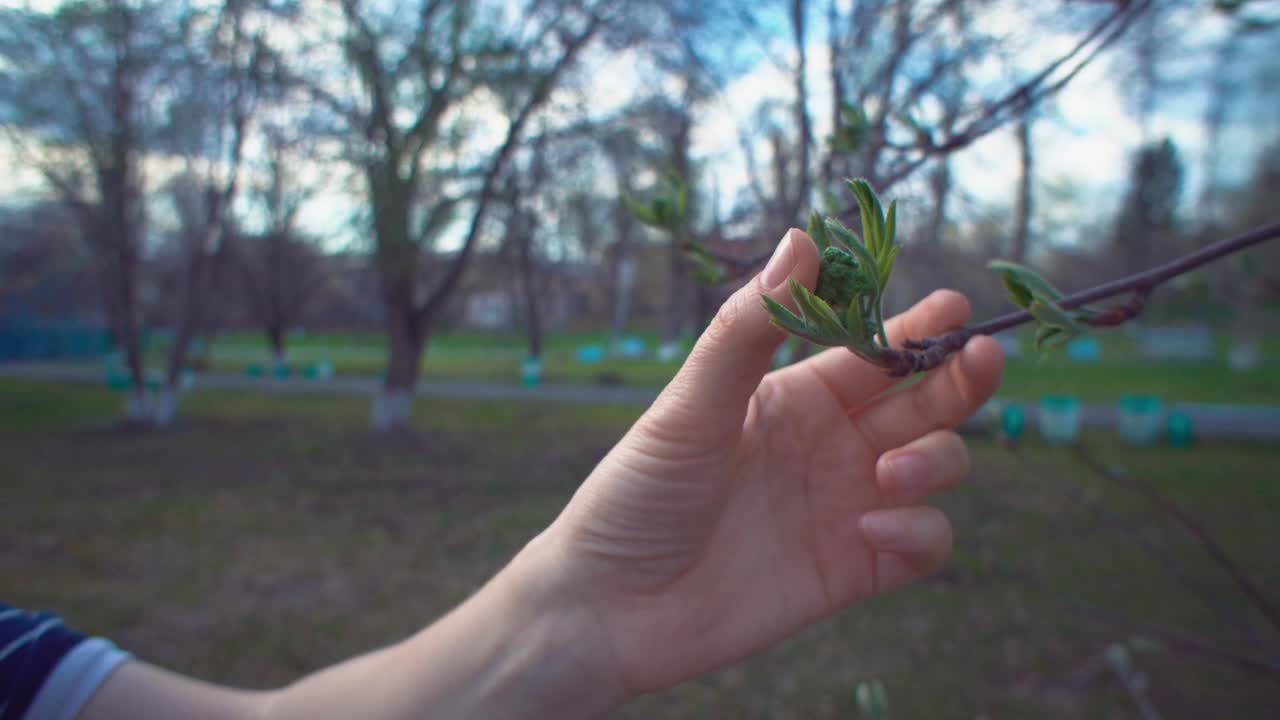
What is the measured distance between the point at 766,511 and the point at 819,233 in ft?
2.47

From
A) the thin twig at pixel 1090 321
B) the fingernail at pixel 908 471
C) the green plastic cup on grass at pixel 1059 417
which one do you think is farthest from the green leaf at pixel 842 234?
the green plastic cup on grass at pixel 1059 417

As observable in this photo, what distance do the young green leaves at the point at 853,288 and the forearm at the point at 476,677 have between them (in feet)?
2.70

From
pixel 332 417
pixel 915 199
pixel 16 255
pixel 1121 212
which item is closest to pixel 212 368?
pixel 16 255

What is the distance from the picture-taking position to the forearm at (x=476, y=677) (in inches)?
51.5

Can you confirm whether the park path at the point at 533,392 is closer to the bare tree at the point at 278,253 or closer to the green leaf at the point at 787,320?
the bare tree at the point at 278,253

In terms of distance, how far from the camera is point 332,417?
14680mm

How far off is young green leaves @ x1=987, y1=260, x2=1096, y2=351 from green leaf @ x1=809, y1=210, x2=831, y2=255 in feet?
0.75

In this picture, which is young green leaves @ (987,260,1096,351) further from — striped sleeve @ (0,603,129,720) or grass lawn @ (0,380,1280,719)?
striped sleeve @ (0,603,129,720)

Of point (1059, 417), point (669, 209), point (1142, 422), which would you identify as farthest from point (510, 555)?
point (1142, 422)

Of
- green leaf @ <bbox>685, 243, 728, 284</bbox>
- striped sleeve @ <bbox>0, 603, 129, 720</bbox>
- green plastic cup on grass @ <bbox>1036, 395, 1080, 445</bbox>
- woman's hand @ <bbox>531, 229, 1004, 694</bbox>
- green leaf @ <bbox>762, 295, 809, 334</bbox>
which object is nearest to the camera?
green leaf @ <bbox>762, 295, 809, 334</bbox>

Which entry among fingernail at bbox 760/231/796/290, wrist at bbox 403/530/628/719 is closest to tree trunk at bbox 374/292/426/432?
wrist at bbox 403/530/628/719

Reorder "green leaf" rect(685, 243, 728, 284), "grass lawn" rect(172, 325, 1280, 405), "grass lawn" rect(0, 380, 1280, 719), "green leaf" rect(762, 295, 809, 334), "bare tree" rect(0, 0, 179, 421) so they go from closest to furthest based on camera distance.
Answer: "green leaf" rect(762, 295, 809, 334) < "green leaf" rect(685, 243, 728, 284) < "grass lawn" rect(0, 380, 1280, 719) < "bare tree" rect(0, 0, 179, 421) < "grass lawn" rect(172, 325, 1280, 405)

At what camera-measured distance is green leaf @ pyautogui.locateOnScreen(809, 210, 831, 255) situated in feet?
2.52

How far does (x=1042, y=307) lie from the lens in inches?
32.8
